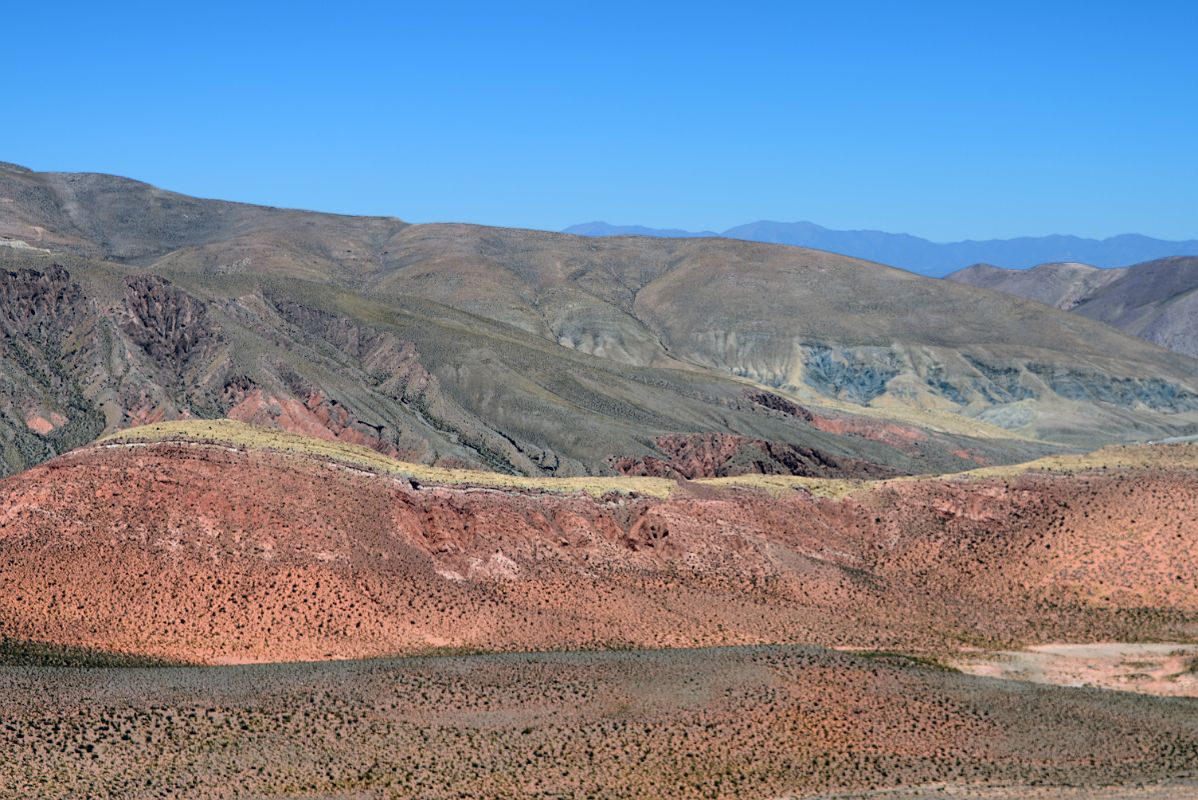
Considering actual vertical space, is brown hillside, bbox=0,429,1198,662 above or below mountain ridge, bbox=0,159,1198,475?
below

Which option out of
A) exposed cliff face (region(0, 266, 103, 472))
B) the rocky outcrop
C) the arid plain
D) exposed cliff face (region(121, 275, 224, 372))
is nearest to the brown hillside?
the arid plain

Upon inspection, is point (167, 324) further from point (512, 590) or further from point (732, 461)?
point (512, 590)

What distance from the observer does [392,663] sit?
42031 millimetres

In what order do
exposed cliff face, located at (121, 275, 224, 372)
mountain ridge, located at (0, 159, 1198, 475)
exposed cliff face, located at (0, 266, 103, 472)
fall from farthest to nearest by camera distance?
exposed cliff face, located at (121, 275, 224, 372) → mountain ridge, located at (0, 159, 1198, 475) → exposed cliff face, located at (0, 266, 103, 472)

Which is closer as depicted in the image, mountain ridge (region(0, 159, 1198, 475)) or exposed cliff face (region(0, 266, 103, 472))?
exposed cliff face (region(0, 266, 103, 472))

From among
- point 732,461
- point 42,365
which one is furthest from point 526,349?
point 42,365

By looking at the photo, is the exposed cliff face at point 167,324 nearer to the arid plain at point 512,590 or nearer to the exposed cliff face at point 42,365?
the arid plain at point 512,590

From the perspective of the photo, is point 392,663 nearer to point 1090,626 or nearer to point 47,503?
point 47,503

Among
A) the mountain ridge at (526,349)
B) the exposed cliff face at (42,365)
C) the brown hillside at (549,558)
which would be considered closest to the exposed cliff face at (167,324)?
the mountain ridge at (526,349)

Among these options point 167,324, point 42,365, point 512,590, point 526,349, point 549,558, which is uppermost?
point 167,324

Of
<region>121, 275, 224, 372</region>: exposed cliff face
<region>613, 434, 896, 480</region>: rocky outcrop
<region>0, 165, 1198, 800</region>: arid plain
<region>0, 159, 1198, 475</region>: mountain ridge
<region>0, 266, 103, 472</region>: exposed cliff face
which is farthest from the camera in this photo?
<region>121, 275, 224, 372</region>: exposed cliff face

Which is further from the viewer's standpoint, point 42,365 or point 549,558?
point 42,365

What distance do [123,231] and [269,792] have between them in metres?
161

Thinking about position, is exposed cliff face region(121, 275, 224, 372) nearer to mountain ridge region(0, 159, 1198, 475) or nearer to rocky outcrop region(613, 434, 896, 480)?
mountain ridge region(0, 159, 1198, 475)
